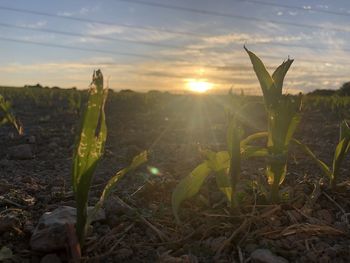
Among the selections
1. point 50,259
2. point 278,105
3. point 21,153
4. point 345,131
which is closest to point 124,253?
point 50,259

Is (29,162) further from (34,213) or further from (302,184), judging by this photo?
(302,184)

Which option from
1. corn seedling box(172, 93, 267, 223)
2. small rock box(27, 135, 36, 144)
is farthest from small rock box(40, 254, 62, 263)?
small rock box(27, 135, 36, 144)

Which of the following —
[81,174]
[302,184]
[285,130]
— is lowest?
[302,184]

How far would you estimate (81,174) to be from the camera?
136 cm

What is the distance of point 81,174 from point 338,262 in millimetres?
856

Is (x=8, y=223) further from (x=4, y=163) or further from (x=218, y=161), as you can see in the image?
(x=4, y=163)

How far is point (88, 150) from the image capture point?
1.35 meters

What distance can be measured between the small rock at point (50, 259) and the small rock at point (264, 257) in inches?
24.2

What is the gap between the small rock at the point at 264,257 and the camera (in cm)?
138

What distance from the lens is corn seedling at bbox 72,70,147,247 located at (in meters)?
1.30

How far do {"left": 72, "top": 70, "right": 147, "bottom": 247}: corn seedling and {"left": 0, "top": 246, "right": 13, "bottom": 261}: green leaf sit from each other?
0.22m

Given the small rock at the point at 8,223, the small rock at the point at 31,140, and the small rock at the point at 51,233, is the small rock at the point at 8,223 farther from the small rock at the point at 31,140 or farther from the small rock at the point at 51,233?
the small rock at the point at 31,140

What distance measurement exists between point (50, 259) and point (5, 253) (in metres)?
0.15

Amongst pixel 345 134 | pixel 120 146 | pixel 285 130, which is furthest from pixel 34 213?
A: pixel 120 146
